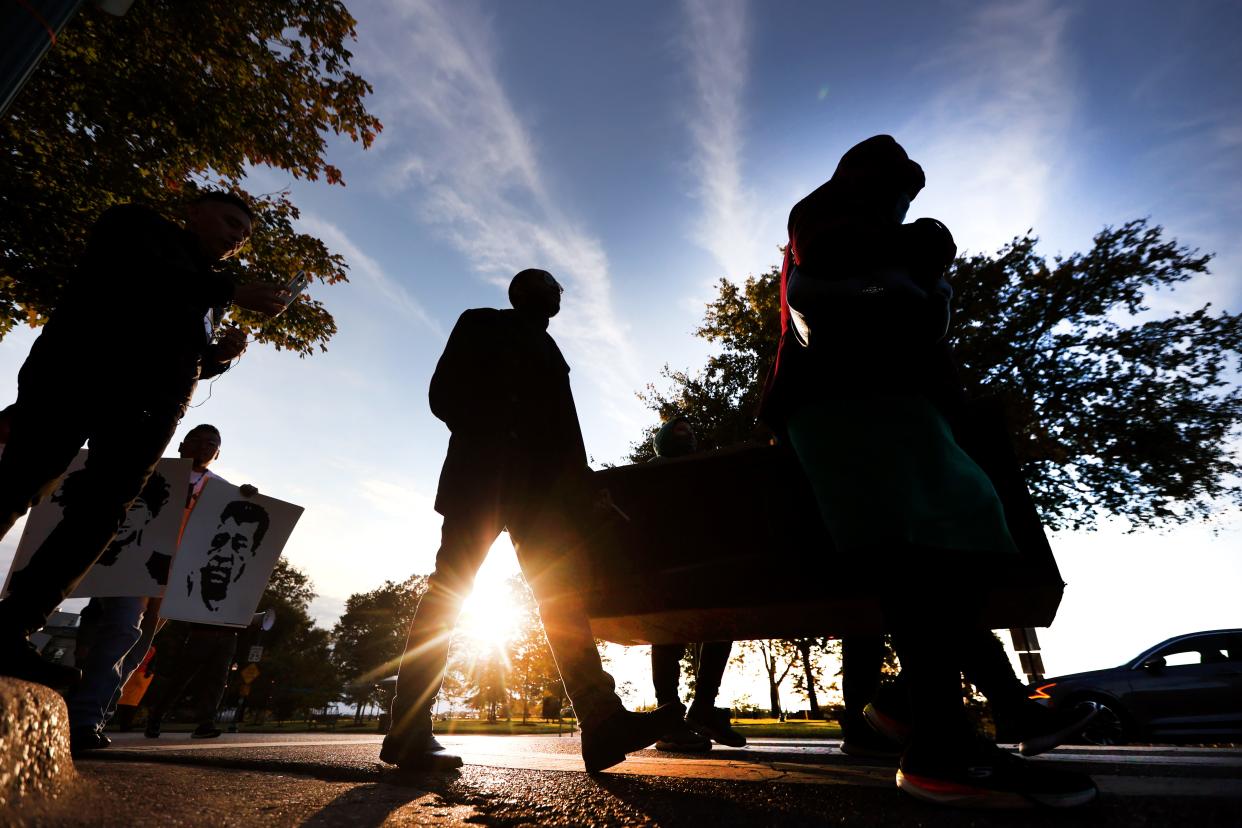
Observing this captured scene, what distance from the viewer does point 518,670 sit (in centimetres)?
3225

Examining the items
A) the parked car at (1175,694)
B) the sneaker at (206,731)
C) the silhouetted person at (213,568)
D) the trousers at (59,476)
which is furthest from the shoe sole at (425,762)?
the parked car at (1175,694)

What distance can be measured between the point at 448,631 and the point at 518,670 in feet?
109

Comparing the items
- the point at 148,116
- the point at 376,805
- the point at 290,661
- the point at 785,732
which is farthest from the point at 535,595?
the point at 290,661

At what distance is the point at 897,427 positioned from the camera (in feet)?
5.18

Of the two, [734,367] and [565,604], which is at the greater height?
[734,367]

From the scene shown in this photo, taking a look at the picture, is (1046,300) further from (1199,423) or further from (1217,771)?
(1217,771)

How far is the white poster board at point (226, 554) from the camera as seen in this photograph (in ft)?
14.5

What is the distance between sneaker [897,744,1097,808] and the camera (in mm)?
1146

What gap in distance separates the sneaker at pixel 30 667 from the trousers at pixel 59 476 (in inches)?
2.3

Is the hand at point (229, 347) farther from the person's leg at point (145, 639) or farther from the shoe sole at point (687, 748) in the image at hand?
Answer: the shoe sole at point (687, 748)

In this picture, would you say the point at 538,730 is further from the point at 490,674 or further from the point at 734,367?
the point at 490,674

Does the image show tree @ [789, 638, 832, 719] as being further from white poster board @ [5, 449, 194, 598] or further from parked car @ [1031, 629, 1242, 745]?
white poster board @ [5, 449, 194, 598]

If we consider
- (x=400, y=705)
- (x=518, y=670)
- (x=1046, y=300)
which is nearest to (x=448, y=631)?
(x=400, y=705)

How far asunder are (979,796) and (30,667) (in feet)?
7.48
